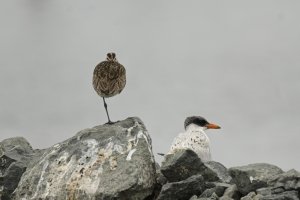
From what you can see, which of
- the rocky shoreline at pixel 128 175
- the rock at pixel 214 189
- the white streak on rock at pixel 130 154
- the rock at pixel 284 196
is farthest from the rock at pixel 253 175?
the white streak on rock at pixel 130 154

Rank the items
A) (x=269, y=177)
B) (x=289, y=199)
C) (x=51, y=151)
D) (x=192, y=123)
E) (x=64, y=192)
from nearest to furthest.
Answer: (x=289, y=199)
(x=269, y=177)
(x=64, y=192)
(x=51, y=151)
(x=192, y=123)

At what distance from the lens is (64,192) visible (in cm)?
1496

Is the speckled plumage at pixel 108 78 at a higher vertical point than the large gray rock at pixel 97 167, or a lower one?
higher

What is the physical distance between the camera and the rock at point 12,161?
56.2ft

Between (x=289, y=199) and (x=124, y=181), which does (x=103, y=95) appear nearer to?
(x=124, y=181)

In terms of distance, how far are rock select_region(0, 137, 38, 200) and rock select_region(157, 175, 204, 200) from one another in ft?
16.2

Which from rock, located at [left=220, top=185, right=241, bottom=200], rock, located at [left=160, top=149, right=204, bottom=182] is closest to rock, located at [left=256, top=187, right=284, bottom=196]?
rock, located at [left=220, top=185, right=241, bottom=200]

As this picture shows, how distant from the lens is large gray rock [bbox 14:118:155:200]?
47.0ft

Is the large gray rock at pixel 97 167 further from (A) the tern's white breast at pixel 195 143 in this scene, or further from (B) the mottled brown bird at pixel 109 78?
(B) the mottled brown bird at pixel 109 78

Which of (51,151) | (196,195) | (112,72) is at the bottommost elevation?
(196,195)

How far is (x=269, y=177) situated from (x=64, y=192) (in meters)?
4.68

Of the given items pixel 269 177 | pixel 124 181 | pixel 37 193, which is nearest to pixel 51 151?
pixel 37 193

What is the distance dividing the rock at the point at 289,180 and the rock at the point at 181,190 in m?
1.69

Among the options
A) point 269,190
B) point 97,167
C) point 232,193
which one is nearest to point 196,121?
point 97,167
